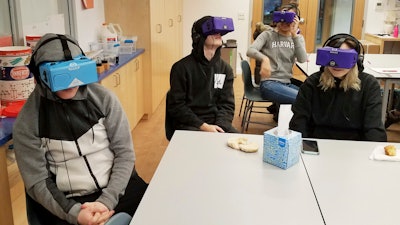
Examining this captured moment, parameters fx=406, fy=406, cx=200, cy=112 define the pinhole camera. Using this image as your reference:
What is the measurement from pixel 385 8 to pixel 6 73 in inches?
249

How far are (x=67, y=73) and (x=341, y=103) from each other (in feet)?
4.75

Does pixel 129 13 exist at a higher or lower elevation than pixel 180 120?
higher

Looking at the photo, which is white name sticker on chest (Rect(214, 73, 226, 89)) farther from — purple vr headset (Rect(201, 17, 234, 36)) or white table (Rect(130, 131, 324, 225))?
white table (Rect(130, 131, 324, 225))

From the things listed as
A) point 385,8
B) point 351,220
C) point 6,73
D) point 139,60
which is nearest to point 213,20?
point 6,73

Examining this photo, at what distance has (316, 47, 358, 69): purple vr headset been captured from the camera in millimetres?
1977

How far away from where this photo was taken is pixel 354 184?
4.90ft

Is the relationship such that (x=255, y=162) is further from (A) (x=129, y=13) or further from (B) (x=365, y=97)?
(A) (x=129, y=13)

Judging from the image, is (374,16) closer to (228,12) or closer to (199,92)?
(228,12)

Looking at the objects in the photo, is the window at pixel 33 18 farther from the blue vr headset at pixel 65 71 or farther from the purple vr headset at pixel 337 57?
the purple vr headset at pixel 337 57

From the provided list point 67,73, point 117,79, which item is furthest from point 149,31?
point 67,73

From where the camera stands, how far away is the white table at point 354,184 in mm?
1287

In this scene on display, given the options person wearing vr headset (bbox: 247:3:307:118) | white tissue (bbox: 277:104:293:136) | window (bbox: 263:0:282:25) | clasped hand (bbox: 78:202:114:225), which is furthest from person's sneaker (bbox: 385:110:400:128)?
clasped hand (bbox: 78:202:114:225)

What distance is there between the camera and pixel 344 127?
2.24 m

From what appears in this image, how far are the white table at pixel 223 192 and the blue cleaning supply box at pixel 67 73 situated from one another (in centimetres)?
46
